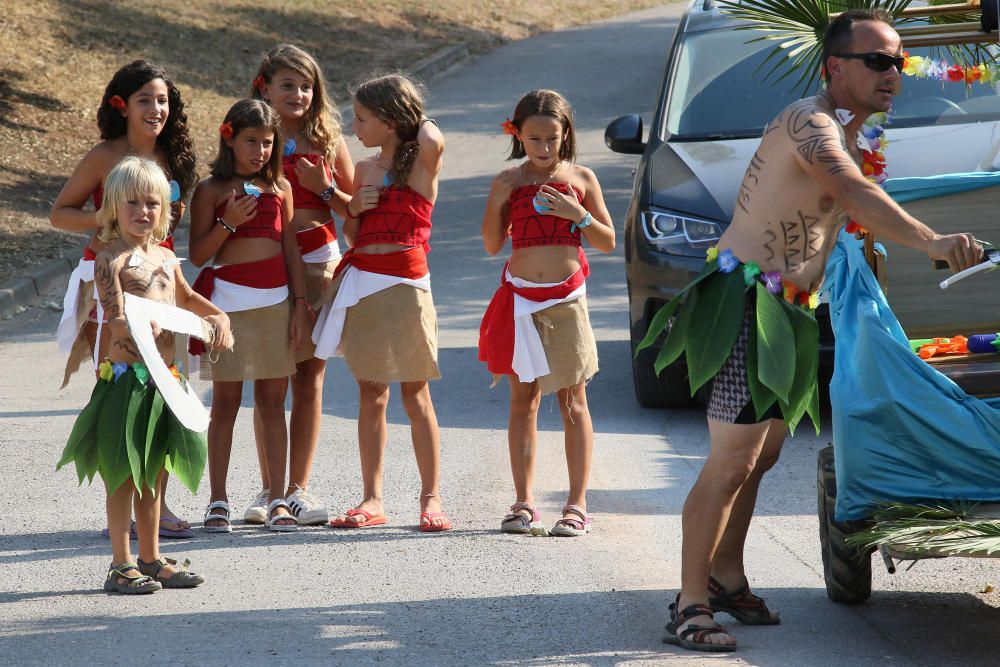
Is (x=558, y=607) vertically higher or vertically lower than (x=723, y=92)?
lower

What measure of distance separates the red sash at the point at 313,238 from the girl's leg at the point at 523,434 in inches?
42.6

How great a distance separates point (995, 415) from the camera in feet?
13.3

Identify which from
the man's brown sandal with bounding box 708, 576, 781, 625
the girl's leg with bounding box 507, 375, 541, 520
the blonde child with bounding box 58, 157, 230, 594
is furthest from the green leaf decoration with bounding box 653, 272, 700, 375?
the blonde child with bounding box 58, 157, 230, 594

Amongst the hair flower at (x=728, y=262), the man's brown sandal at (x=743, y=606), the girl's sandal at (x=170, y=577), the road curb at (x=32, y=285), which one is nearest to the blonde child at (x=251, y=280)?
the girl's sandal at (x=170, y=577)

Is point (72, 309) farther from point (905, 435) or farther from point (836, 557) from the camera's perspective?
point (905, 435)

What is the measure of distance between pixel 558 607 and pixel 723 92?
4.15m

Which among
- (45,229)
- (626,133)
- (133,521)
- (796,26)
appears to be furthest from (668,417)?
(45,229)

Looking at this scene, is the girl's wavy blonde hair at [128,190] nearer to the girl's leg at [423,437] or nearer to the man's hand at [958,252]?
the girl's leg at [423,437]

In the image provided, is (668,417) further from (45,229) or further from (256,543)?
(45,229)

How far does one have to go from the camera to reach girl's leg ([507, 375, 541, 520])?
557 cm

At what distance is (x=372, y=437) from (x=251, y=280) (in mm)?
828

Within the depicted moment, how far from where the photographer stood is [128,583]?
15.7 feet

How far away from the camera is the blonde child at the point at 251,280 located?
554cm

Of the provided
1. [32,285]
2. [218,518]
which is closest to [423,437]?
[218,518]
